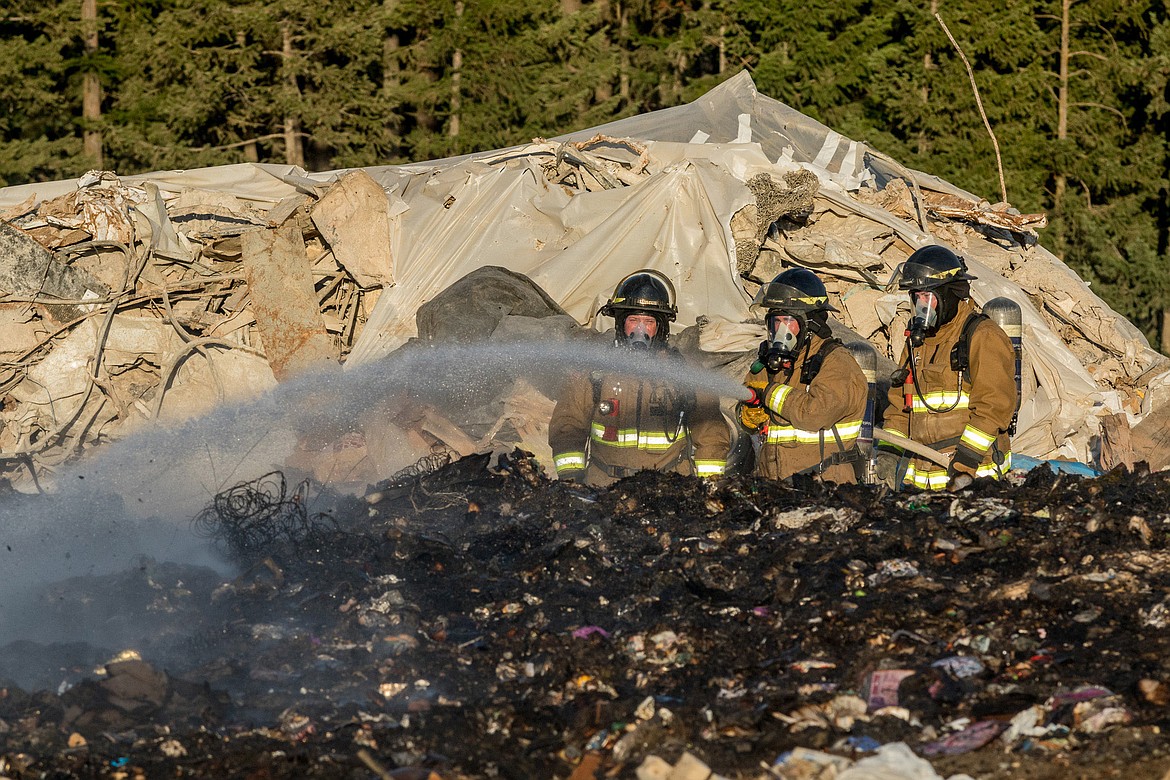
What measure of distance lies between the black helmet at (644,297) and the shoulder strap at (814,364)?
0.86 metres

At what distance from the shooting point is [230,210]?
11.7m

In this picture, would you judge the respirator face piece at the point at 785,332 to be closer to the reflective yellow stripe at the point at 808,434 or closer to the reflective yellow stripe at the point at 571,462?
the reflective yellow stripe at the point at 808,434

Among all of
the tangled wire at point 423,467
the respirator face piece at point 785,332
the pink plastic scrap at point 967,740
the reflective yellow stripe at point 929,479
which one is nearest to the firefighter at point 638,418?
the respirator face piece at point 785,332

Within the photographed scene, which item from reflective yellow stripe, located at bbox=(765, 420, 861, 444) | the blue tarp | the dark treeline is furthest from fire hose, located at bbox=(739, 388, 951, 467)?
the dark treeline

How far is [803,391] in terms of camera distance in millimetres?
7336

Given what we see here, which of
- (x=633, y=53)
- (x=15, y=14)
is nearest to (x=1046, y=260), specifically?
(x=633, y=53)

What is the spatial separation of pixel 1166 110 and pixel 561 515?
18.5 metres

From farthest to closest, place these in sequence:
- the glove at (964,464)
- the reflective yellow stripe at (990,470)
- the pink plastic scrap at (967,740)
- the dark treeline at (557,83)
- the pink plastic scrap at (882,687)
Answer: the dark treeline at (557,83) → the reflective yellow stripe at (990,470) → the glove at (964,464) → the pink plastic scrap at (882,687) → the pink plastic scrap at (967,740)

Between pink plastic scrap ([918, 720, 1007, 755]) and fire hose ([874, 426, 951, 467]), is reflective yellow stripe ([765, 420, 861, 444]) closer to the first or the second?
fire hose ([874, 426, 951, 467])

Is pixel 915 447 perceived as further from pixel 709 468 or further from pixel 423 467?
pixel 423 467

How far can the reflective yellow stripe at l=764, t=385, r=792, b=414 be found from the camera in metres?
7.34

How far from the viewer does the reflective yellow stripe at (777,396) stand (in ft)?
24.1

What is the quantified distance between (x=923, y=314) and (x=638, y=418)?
1.66 meters

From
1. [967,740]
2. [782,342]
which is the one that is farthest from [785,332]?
[967,740]
